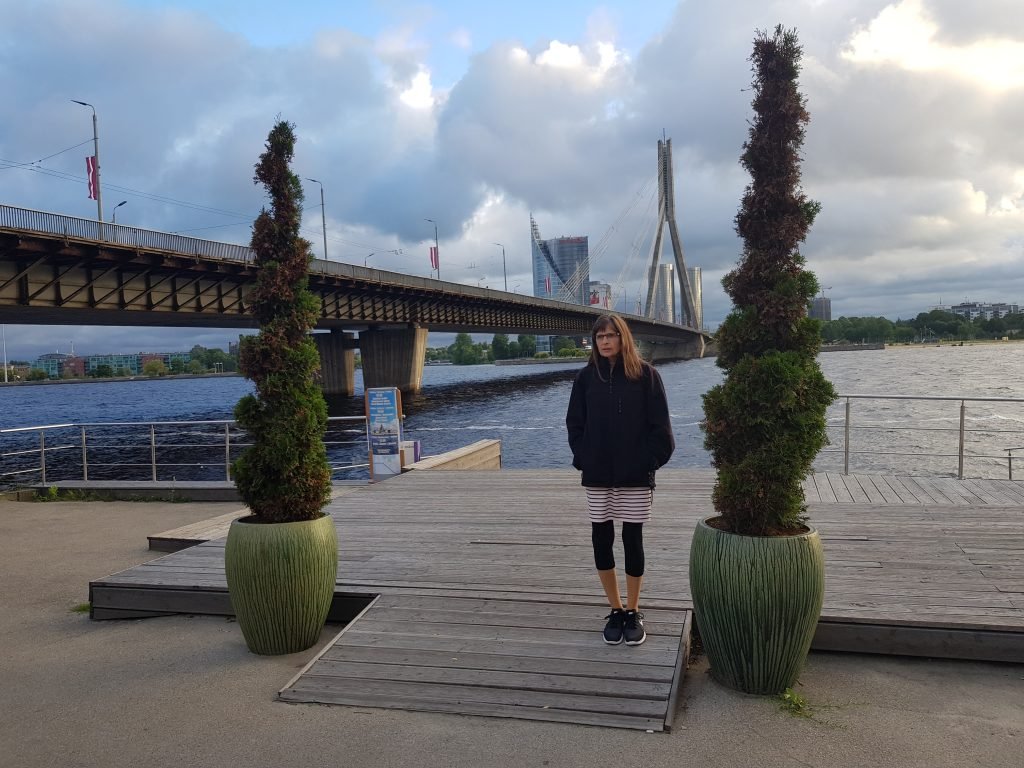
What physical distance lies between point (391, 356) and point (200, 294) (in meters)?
24.0

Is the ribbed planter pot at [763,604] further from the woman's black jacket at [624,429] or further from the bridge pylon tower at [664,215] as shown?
the bridge pylon tower at [664,215]

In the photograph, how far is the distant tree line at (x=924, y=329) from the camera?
149 metres

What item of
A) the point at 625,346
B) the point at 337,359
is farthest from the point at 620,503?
the point at 337,359

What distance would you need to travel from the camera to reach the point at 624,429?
4.39 m

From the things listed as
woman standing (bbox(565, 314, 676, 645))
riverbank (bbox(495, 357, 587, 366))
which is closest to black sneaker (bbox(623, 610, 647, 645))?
woman standing (bbox(565, 314, 676, 645))

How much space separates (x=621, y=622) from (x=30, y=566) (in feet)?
21.2

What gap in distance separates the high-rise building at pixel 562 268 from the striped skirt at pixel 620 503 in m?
67.2

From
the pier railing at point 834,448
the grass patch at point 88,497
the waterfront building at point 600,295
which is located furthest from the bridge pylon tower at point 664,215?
the grass patch at point 88,497

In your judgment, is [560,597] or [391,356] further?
[391,356]

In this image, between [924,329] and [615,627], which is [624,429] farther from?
[924,329]

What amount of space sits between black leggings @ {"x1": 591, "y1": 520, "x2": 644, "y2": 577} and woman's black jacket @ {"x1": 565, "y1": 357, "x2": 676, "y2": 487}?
0.26 m

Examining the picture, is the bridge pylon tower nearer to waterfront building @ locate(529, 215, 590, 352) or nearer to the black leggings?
waterfront building @ locate(529, 215, 590, 352)

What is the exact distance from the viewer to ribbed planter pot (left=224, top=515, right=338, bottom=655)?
471 cm

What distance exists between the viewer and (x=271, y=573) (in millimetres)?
4695
